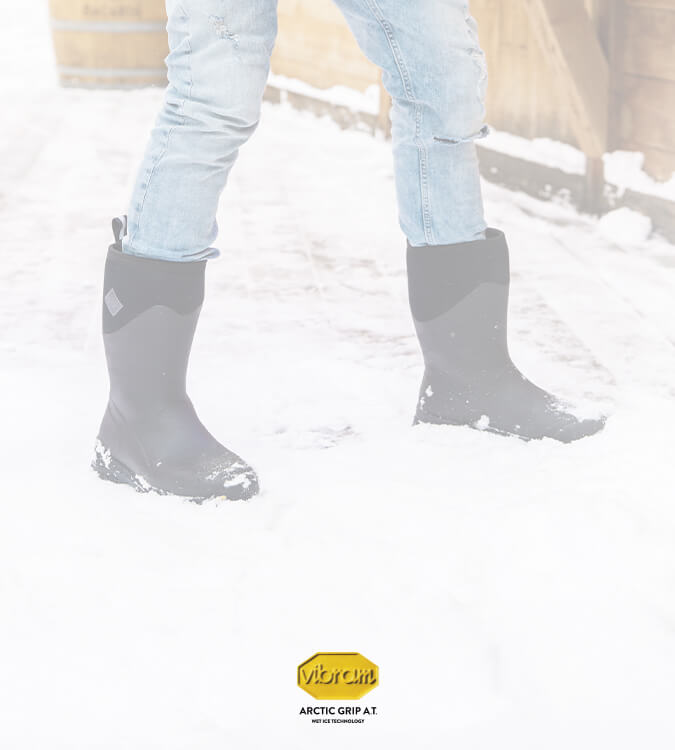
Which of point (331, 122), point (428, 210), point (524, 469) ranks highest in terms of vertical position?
point (428, 210)

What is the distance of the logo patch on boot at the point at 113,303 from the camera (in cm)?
143

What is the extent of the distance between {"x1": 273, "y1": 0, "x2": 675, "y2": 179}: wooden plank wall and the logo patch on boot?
6.38 ft

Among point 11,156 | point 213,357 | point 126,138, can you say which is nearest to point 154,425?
point 213,357

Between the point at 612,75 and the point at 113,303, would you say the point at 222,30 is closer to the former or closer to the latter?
the point at 113,303

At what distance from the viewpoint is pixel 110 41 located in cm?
588

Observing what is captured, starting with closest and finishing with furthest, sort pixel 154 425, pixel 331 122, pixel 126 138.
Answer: pixel 154 425 < pixel 126 138 < pixel 331 122

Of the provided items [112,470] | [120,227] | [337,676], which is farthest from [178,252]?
[337,676]

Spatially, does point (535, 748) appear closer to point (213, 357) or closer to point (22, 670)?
point (22, 670)

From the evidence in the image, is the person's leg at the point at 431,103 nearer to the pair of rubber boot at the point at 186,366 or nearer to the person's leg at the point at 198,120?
the pair of rubber boot at the point at 186,366

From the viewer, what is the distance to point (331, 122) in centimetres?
493

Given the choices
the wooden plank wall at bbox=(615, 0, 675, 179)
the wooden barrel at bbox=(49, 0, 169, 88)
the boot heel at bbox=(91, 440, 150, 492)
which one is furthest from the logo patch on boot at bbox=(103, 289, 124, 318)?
the wooden barrel at bbox=(49, 0, 169, 88)

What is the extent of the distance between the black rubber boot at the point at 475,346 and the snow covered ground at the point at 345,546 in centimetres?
4

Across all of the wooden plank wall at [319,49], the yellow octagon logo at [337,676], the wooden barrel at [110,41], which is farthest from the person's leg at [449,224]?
the wooden barrel at [110,41]

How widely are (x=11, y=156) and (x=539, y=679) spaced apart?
359 cm
